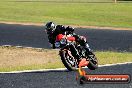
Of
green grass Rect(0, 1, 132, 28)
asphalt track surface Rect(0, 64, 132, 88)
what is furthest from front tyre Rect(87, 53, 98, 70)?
green grass Rect(0, 1, 132, 28)

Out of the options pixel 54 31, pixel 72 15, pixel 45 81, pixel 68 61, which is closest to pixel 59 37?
pixel 54 31

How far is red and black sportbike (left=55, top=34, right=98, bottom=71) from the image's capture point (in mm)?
6219

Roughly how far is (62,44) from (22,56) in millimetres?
16594

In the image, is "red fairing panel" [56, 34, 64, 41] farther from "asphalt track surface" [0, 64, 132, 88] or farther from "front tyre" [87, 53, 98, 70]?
"asphalt track surface" [0, 64, 132, 88]

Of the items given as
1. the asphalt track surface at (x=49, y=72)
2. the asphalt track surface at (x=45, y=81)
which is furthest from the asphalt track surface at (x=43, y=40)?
the asphalt track surface at (x=45, y=81)

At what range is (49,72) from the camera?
13695 millimetres

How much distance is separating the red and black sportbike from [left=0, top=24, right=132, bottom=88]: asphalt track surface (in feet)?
8.35

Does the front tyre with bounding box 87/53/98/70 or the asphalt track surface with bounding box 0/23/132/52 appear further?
the asphalt track surface with bounding box 0/23/132/52

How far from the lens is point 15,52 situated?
2481cm

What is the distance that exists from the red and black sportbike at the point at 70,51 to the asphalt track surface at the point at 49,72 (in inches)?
100

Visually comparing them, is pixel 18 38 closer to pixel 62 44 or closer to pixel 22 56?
pixel 22 56

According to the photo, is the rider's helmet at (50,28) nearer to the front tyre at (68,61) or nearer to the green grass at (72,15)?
the front tyre at (68,61)

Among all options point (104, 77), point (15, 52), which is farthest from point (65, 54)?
point (15, 52)

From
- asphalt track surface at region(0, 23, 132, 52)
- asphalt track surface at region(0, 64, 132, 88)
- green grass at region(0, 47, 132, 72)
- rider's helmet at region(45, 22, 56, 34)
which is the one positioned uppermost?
rider's helmet at region(45, 22, 56, 34)
